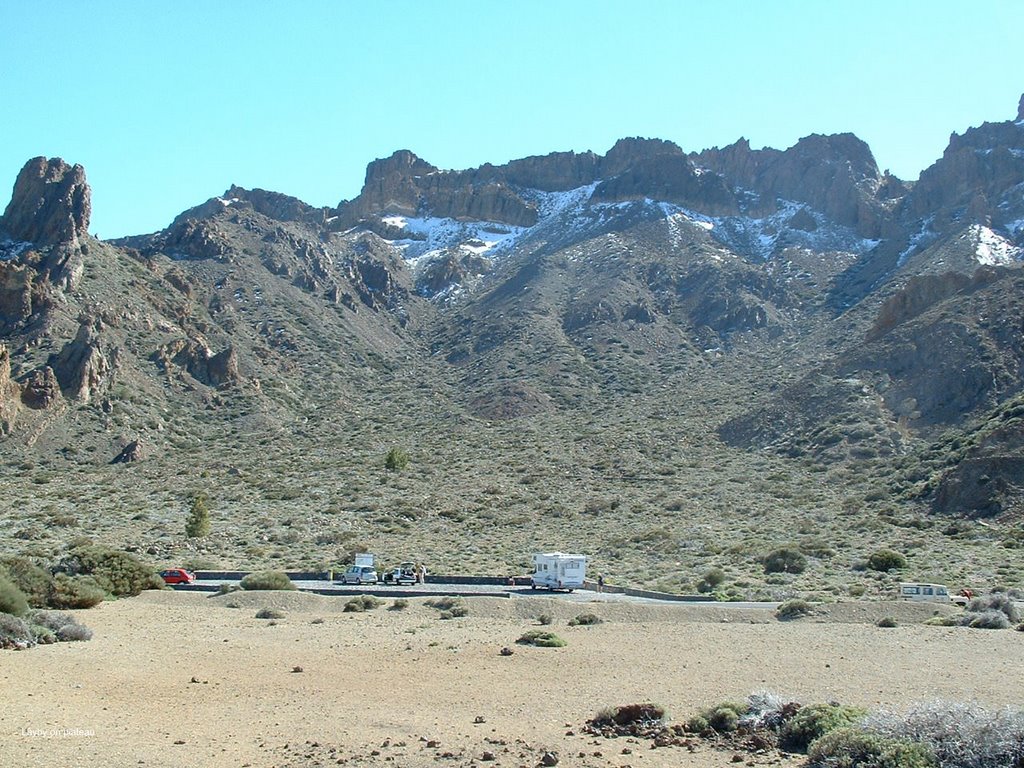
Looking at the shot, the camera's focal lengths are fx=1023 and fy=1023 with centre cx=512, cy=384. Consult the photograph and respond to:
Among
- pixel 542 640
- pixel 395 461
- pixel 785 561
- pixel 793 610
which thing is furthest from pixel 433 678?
pixel 395 461

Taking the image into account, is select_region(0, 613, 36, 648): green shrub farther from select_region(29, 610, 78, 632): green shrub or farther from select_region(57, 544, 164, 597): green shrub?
select_region(57, 544, 164, 597): green shrub

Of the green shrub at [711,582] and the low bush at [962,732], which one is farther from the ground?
the low bush at [962,732]

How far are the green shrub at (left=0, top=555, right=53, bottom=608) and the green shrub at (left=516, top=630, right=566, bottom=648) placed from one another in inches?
469

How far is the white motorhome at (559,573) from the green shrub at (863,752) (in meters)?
20.2

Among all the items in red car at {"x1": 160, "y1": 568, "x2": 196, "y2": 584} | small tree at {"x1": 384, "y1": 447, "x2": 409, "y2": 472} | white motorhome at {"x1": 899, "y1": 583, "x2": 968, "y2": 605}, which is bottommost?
red car at {"x1": 160, "y1": 568, "x2": 196, "y2": 584}

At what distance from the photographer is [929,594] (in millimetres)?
27469

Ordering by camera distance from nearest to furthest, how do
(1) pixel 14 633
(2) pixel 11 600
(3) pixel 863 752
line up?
1. (3) pixel 863 752
2. (1) pixel 14 633
3. (2) pixel 11 600

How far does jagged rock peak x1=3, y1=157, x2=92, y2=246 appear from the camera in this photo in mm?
82875

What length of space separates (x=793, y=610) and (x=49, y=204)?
3054 inches

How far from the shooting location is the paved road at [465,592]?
2845 cm

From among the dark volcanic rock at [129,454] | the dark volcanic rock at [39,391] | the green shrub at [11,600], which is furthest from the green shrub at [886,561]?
the dark volcanic rock at [39,391]

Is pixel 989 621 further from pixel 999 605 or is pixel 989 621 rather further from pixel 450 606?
pixel 450 606

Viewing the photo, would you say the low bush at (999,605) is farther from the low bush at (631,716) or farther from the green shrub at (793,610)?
the low bush at (631,716)

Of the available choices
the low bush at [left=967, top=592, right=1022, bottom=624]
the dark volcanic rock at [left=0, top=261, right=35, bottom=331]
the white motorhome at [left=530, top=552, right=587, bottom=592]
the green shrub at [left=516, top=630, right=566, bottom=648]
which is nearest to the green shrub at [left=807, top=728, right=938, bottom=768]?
the green shrub at [left=516, top=630, right=566, bottom=648]
